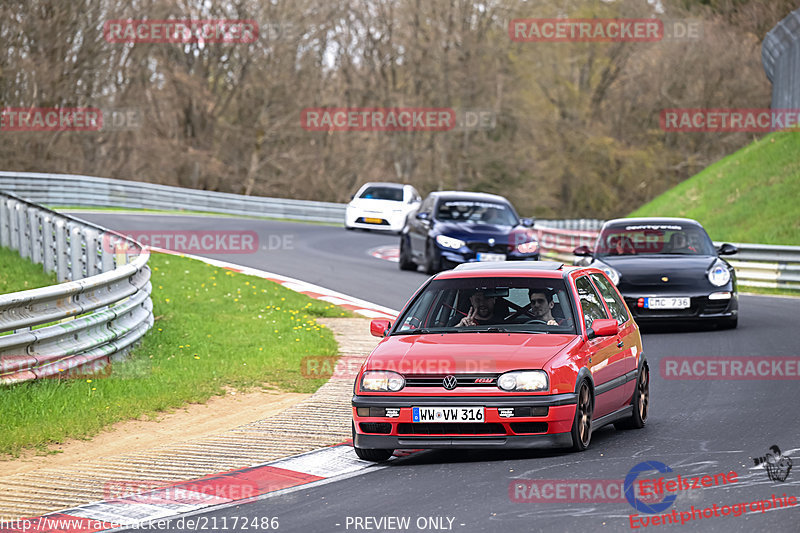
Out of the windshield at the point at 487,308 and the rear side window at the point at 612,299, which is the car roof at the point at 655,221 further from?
the windshield at the point at 487,308

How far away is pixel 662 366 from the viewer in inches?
519

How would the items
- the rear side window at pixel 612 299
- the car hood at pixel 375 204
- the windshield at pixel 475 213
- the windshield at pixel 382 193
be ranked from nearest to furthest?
the rear side window at pixel 612 299, the windshield at pixel 475 213, the car hood at pixel 375 204, the windshield at pixel 382 193

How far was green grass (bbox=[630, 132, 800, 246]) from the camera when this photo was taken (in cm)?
3006

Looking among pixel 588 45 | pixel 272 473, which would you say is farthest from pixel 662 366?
pixel 588 45

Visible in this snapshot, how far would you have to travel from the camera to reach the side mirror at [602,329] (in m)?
8.72

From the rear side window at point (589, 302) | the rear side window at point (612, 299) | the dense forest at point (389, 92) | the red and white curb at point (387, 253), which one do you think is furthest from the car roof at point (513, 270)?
the dense forest at point (389, 92)

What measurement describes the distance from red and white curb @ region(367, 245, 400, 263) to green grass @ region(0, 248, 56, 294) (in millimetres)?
10390

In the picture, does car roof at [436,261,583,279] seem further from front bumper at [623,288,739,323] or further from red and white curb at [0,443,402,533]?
front bumper at [623,288,739,323]

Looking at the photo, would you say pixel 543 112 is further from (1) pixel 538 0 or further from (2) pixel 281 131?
(2) pixel 281 131

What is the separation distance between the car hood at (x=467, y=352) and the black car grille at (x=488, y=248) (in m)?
13.8
